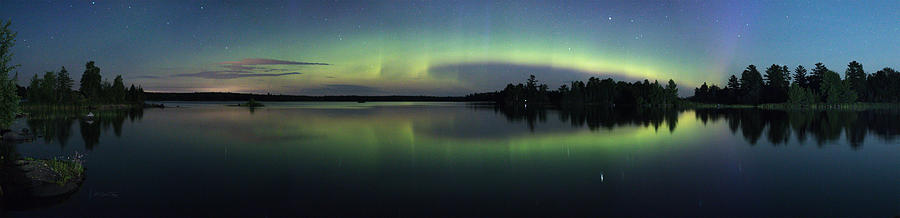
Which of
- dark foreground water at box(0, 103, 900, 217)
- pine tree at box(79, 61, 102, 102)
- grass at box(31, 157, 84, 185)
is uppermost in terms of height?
pine tree at box(79, 61, 102, 102)

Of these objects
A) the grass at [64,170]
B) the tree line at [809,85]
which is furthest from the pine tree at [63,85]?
the tree line at [809,85]

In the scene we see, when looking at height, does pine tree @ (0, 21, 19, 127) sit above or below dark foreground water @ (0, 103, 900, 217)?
above

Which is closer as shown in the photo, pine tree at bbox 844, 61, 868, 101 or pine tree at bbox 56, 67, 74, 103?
pine tree at bbox 56, 67, 74, 103

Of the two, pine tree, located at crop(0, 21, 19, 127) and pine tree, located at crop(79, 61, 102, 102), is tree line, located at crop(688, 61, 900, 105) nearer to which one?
pine tree, located at crop(0, 21, 19, 127)

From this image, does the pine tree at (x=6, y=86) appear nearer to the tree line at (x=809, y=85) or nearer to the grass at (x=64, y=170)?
the grass at (x=64, y=170)

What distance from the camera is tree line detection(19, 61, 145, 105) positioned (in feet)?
348

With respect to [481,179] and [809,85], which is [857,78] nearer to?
[809,85]

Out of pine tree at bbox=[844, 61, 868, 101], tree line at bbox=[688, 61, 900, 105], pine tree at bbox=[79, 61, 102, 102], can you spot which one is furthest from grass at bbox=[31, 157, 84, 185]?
pine tree at bbox=[844, 61, 868, 101]

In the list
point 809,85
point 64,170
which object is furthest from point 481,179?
point 809,85

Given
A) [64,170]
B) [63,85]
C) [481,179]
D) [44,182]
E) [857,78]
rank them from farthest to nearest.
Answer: [857,78]
[63,85]
[481,179]
[64,170]
[44,182]

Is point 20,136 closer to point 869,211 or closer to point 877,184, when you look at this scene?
point 869,211

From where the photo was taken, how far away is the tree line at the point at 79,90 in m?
106

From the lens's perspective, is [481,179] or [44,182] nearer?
[44,182]

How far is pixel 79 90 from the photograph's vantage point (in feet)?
412
